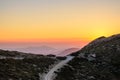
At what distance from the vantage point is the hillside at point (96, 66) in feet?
281

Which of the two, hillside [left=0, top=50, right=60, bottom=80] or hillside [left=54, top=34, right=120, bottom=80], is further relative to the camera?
hillside [left=54, top=34, right=120, bottom=80]

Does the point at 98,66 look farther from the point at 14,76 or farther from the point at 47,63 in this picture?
the point at 14,76

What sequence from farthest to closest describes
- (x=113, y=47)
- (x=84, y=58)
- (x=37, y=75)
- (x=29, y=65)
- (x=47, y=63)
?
1. (x=113, y=47)
2. (x=84, y=58)
3. (x=47, y=63)
4. (x=29, y=65)
5. (x=37, y=75)

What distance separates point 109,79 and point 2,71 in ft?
131

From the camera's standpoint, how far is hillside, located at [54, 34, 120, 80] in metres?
85.6

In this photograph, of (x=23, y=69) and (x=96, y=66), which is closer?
(x=23, y=69)

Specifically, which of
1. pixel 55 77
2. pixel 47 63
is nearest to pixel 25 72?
pixel 55 77

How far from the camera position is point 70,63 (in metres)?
101

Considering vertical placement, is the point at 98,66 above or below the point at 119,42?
below

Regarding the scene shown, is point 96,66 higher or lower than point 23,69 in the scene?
lower

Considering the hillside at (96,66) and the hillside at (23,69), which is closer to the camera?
the hillside at (23,69)

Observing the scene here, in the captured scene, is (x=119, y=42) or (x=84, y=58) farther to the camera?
(x=119, y=42)

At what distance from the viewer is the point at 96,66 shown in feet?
336

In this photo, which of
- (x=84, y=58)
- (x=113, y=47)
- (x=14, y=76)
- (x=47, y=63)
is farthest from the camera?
(x=113, y=47)
